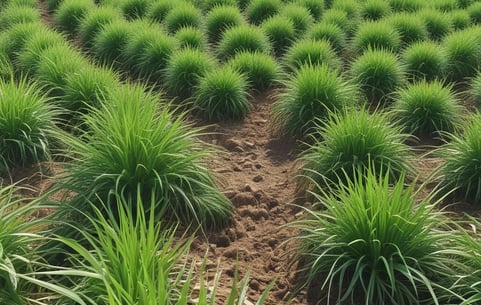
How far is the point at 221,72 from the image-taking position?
5.53m

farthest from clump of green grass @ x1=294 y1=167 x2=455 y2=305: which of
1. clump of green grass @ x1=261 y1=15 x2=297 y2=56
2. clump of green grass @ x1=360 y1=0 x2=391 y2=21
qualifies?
clump of green grass @ x1=360 y1=0 x2=391 y2=21

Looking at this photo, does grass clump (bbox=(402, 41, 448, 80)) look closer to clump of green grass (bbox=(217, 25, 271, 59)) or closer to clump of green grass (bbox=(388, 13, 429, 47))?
clump of green grass (bbox=(388, 13, 429, 47))

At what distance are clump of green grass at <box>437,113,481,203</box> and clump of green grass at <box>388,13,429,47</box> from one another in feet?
10.1

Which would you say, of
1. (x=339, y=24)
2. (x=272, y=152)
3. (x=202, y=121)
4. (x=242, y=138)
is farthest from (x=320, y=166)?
(x=339, y=24)

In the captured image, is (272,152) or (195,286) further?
(272,152)

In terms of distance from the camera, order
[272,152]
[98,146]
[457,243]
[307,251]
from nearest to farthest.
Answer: [457,243], [307,251], [98,146], [272,152]

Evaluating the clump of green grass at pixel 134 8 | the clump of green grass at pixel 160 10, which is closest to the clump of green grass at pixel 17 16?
the clump of green grass at pixel 134 8

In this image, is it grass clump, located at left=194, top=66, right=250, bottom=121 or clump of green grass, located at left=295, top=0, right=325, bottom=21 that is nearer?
grass clump, located at left=194, top=66, right=250, bottom=121

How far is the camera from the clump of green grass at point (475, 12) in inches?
295

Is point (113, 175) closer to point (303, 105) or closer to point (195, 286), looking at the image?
point (195, 286)

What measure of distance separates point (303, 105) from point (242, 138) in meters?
0.63

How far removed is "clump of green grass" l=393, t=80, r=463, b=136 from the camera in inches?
195

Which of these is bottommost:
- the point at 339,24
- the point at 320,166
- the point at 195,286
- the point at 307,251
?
the point at 195,286

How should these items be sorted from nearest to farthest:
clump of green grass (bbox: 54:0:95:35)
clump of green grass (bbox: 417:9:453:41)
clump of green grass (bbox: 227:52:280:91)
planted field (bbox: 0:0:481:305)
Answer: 1. planted field (bbox: 0:0:481:305)
2. clump of green grass (bbox: 227:52:280:91)
3. clump of green grass (bbox: 417:9:453:41)
4. clump of green grass (bbox: 54:0:95:35)
